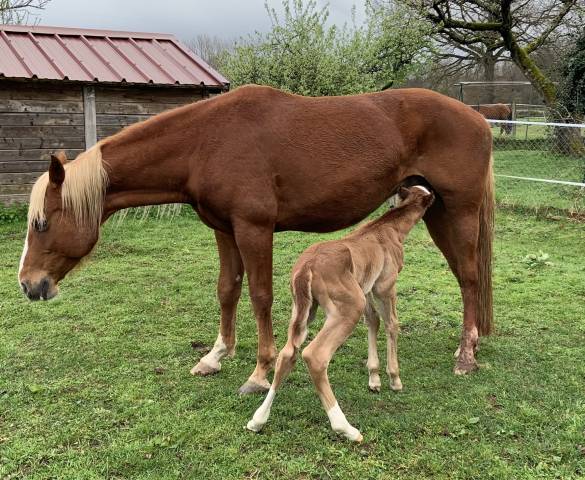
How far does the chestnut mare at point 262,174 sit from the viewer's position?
322cm

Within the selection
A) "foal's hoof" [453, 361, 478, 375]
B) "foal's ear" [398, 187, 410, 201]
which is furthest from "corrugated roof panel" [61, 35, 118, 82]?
"foal's hoof" [453, 361, 478, 375]

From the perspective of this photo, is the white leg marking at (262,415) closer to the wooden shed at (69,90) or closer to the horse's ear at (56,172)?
the horse's ear at (56,172)

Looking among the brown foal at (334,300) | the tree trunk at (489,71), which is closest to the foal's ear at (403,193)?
the brown foal at (334,300)

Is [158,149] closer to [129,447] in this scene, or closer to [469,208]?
[129,447]

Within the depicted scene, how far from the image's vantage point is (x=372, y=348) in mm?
3391

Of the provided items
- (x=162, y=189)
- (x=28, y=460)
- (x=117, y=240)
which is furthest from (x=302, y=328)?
(x=117, y=240)

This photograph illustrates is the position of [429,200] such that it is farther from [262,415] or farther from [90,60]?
[90,60]

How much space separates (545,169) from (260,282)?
444 inches

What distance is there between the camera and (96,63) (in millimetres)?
9359

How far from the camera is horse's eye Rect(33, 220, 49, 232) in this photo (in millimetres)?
3179

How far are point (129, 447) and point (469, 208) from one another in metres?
2.71

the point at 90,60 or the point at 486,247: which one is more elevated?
the point at 90,60

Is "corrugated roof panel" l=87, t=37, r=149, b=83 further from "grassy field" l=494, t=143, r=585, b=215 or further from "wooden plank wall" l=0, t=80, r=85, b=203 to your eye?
"grassy field" l=494, t=143, r=585, b=215

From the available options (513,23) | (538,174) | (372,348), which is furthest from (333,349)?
(513,23)
